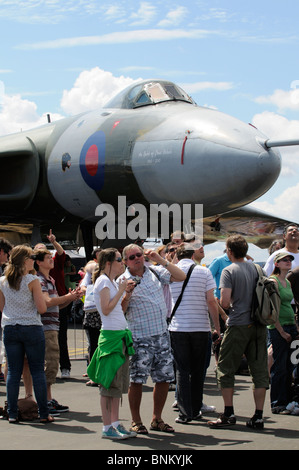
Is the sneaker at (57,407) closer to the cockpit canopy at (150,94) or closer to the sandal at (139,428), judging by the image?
the sandal at (139,428)

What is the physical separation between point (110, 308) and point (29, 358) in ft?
3.72

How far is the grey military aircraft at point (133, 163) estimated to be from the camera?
11.7 meters

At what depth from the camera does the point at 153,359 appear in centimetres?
631

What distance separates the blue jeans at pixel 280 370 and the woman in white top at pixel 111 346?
185 cm

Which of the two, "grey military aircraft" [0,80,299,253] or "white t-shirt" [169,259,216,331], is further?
"grey military aircraft" [0,80,299,253]

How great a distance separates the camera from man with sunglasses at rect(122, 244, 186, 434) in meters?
6.21

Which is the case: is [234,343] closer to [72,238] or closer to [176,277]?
[176,277]

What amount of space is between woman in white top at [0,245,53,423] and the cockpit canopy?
327 inches

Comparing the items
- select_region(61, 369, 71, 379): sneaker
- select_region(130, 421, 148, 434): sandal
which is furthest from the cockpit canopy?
select_region(130, 421, 148, 434): sandal

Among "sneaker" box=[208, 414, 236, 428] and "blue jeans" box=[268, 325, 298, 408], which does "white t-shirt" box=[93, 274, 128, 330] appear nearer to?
"sneaker" box=[208, 414, 236, 428]

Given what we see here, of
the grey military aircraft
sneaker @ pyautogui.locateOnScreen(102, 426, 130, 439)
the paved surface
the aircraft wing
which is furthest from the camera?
the aircraft wing

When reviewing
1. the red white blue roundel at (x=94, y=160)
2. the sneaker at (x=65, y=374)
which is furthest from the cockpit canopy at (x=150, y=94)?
the sneaker at (x=65, y=374)

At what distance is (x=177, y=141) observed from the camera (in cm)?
1222
